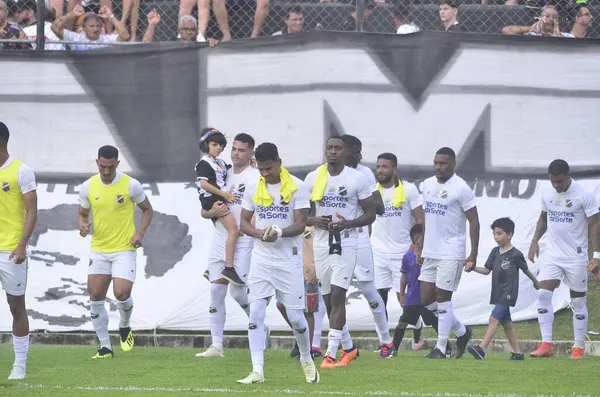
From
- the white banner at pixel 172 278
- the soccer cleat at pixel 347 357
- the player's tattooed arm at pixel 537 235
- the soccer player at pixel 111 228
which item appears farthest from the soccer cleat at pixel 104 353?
the player's tattooed arm at pixel 537 235

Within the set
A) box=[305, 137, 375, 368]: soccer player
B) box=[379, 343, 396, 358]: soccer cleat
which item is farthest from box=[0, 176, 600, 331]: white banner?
box=[305, 137, 375, 368]: soccer player

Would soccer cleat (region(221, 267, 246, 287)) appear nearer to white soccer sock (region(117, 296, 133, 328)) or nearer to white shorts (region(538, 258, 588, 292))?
white soccer sock (region(117, 296, 133, 328))

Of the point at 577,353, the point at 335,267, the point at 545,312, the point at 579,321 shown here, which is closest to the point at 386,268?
the point at 545,312

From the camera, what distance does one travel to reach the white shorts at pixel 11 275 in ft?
36.0

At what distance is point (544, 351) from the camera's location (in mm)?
14523

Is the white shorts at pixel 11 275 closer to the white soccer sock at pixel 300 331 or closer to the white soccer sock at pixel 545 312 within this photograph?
the white soccer sock at pixel 300 331

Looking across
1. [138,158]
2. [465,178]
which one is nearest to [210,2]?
[138,158]

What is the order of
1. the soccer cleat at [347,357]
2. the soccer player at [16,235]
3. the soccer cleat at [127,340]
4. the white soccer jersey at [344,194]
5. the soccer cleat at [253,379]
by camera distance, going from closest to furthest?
the soccer cleat at [253,379], the soccer player at [16,235], the white soccer jersey at [344,194], the soccer cleat at [347,357], the soccer cleat at [127,340]

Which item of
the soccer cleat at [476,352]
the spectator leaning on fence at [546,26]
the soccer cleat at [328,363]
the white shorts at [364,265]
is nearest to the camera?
the soccer cleat at [328,363]

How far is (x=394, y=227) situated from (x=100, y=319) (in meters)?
4.16

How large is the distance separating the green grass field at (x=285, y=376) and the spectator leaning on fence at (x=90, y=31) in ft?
18.9

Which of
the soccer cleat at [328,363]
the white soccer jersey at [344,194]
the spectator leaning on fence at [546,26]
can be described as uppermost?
the spectator leaning on fence at [546,26]

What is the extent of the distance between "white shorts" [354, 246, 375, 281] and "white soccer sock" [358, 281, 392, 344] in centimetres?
11

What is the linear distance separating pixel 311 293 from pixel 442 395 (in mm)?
3755
